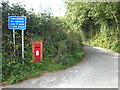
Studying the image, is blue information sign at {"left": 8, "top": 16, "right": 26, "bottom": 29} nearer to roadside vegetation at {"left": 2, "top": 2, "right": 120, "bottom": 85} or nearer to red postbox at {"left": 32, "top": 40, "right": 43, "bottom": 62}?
roadside vegetation at {"left": 2, "top": 2, "right": 120, "bottom": 85}

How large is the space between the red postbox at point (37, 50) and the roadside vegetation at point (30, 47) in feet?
0.64

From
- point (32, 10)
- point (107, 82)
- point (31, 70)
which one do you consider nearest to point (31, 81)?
point (31, 70)

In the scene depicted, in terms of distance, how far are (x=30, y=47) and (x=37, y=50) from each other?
0.41 m

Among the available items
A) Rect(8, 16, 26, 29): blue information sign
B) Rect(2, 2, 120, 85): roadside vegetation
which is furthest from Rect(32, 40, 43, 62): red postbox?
Rect(8, 16, 26, 29): blue information sign

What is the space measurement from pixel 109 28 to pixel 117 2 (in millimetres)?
4475

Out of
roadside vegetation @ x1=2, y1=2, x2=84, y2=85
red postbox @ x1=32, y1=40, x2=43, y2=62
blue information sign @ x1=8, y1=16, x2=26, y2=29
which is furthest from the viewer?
red postbox @ x1=32, y1=40, x2=43, y2=62

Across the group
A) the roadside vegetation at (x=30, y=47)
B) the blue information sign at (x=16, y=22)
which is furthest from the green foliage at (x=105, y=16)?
the blue information sign at (x=16, y=22)

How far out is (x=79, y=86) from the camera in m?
3.91

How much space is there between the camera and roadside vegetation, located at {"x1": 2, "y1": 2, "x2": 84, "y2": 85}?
440cm

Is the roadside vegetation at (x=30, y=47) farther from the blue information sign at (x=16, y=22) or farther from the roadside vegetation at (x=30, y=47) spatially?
the blue information sign at (x=16, y=22)

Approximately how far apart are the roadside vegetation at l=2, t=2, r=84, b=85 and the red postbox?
195 millimetres

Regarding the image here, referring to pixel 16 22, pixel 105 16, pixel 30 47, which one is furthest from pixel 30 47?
pixel 105 16

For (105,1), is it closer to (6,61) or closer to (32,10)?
(32,10)

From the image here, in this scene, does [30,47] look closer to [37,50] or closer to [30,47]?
[30,47]
